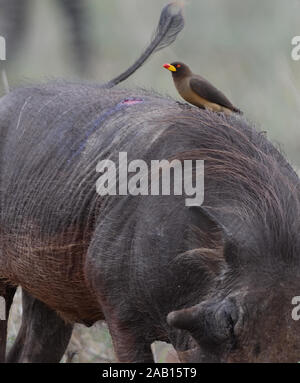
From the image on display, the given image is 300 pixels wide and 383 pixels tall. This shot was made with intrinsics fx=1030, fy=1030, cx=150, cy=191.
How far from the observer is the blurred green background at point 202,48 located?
8.55 metres

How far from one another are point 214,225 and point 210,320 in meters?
0.30

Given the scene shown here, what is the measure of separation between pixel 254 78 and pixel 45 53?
93.7 inches

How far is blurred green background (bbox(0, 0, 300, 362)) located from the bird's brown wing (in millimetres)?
3367

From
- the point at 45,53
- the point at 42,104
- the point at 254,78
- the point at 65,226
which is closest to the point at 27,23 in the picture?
the point at 45,53

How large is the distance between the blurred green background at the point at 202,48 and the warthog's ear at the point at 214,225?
14.4ft

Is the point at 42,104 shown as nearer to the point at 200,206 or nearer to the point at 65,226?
the point at 65,226

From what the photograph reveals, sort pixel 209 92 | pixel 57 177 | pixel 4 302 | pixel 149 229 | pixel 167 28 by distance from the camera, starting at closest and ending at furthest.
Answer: pixel 149 229 → pixel 57 177 → pixel 209 92 → pixel 167 28 → pixel 4 302

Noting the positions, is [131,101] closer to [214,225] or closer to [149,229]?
[149,229]

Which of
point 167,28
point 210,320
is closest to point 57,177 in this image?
point 167,28

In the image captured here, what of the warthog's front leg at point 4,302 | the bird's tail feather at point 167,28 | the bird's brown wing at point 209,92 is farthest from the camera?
the warthog's front leg at point 4,302

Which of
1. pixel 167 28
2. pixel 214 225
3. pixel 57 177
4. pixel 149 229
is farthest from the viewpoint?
pixel 167 28

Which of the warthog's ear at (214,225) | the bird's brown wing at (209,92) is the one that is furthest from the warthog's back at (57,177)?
the warthog's ear at (214,225)

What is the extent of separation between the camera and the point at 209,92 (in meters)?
4.18

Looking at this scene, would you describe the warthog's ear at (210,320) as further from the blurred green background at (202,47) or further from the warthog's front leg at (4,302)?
the blurred green background at (202,47)
